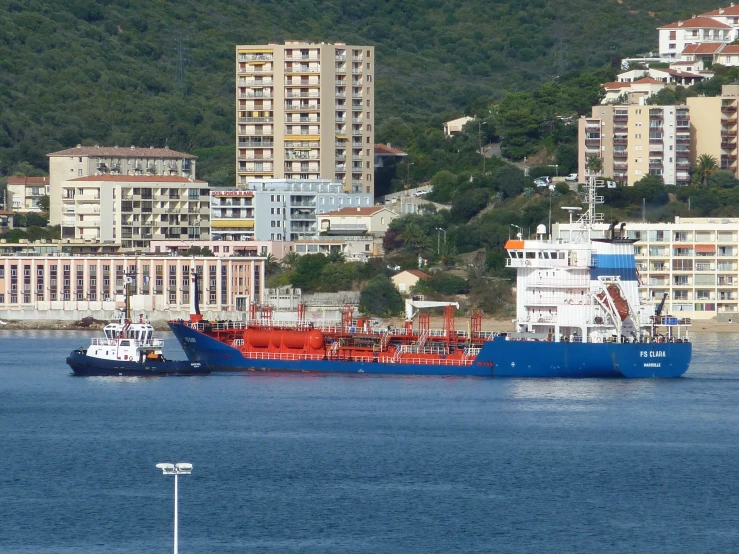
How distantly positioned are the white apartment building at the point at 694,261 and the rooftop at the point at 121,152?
143 feet

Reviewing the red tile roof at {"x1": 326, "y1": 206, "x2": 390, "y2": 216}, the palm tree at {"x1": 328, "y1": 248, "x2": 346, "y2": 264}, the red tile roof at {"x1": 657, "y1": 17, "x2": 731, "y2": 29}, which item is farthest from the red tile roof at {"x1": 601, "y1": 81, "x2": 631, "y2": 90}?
the palm tree at {"x1": 328, "y1": 248, "x2": 346, "y2": 264}

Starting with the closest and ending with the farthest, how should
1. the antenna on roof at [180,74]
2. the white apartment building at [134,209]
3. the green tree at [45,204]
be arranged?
the white apartment building at [134,209]
the green tree at [45,204]
the antenna on roof at [180,74]

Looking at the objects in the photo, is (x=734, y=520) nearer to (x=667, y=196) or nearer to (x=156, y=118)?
(x=667, y=196)

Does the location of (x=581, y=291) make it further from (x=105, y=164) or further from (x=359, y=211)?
(x=105, y=164)

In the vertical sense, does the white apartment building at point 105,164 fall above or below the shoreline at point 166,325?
above

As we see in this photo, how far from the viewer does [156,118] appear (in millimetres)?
142875

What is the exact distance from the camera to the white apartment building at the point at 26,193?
438 feet

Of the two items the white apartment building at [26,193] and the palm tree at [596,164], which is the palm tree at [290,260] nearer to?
the palm tree at [596,164]

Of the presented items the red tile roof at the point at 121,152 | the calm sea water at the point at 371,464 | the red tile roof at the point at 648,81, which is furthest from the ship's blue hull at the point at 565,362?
the red tile roof at the point at 121,152

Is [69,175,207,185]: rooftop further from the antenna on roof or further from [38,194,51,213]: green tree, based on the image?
the antenna on roof

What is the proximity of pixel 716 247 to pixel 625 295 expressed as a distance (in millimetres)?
37327

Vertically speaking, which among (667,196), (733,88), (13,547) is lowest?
(13,547)

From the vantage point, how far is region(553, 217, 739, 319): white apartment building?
9888 centimetres

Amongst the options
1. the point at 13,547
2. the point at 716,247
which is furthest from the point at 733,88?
the point at 13,547
